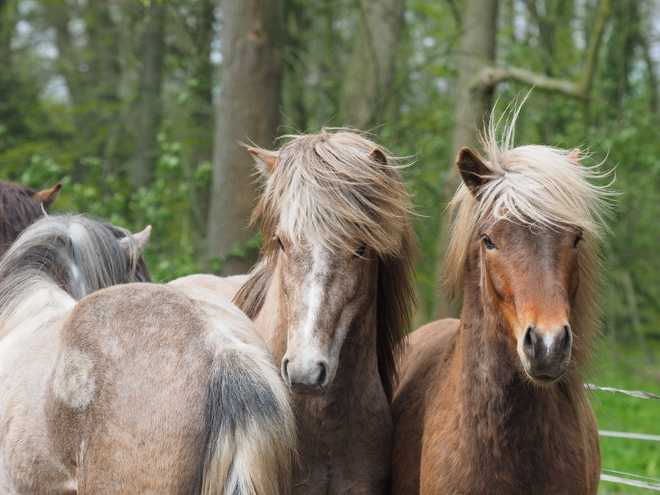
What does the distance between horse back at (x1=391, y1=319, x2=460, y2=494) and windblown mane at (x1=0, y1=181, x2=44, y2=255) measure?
2.58m

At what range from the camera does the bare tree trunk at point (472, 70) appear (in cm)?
789

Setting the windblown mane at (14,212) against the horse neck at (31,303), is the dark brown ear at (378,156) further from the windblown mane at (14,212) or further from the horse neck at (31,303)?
the windblown mane at (14,212)

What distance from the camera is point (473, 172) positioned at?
9.71ft

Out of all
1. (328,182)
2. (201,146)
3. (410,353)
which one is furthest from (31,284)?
(201,146)

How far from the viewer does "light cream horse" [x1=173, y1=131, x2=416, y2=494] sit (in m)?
2.77

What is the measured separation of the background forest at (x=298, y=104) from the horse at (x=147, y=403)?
194cm

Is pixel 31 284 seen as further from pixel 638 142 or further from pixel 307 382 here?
pixel 638 142

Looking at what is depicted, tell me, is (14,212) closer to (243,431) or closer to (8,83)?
(243,431)

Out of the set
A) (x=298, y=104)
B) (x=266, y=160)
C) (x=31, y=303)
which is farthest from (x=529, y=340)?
(x=298, y=104)

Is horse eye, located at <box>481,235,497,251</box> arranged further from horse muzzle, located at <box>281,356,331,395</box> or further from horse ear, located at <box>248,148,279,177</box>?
horse ear, located at <box>248,148,279,177</box>

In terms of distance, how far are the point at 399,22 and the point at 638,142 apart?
494 cm

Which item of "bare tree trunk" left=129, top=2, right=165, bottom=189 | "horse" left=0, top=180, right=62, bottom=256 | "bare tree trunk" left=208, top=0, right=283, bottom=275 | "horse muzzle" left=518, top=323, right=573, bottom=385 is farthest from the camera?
"bare tree trunk" left=129, top=2, right=165, bottom=189

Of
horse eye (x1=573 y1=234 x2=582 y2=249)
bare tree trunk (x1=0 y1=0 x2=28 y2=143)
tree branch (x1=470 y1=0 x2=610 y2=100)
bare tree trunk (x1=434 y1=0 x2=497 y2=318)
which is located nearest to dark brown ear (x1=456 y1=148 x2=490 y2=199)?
horse eye (x1=573 y1=234 x2=582 y2=249)

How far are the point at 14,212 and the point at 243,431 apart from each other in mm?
Answer: 2906
